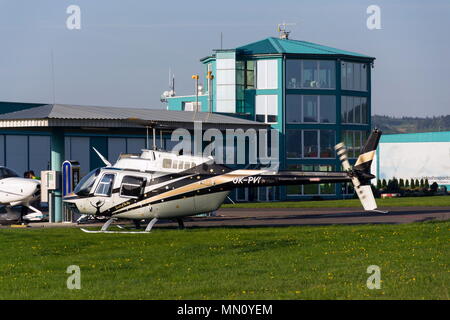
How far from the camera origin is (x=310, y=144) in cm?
7356

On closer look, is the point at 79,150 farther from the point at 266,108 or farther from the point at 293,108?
the point at 293,108

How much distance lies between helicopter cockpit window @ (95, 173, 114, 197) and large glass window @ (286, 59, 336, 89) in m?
43.5

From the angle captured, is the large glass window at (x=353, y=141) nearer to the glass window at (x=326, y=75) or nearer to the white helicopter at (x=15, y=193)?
the glass window at (x=326, y=75)

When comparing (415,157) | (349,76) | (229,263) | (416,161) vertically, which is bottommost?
(416,161)

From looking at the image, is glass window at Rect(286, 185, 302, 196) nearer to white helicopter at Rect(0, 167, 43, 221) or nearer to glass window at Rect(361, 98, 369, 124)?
glass window at Rect(361, 98, 369, 124)

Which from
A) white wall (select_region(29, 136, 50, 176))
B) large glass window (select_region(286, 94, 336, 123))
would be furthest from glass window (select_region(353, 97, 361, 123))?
white wall (select_region(29, 136, 50, 176))

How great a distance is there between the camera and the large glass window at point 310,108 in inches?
2864

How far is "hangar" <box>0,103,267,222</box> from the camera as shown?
37.1 metres

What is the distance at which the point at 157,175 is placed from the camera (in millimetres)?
30594

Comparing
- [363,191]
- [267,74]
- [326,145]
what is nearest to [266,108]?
[267,74]

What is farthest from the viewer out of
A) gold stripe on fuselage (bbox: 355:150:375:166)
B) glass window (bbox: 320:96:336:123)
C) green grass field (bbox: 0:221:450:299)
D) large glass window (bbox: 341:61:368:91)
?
large glass window (bbox: 341:61:368:91)

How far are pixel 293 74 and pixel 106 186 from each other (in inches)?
1746

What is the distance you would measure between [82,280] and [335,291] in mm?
5555

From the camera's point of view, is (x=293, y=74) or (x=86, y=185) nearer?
(x=86, y=185)
